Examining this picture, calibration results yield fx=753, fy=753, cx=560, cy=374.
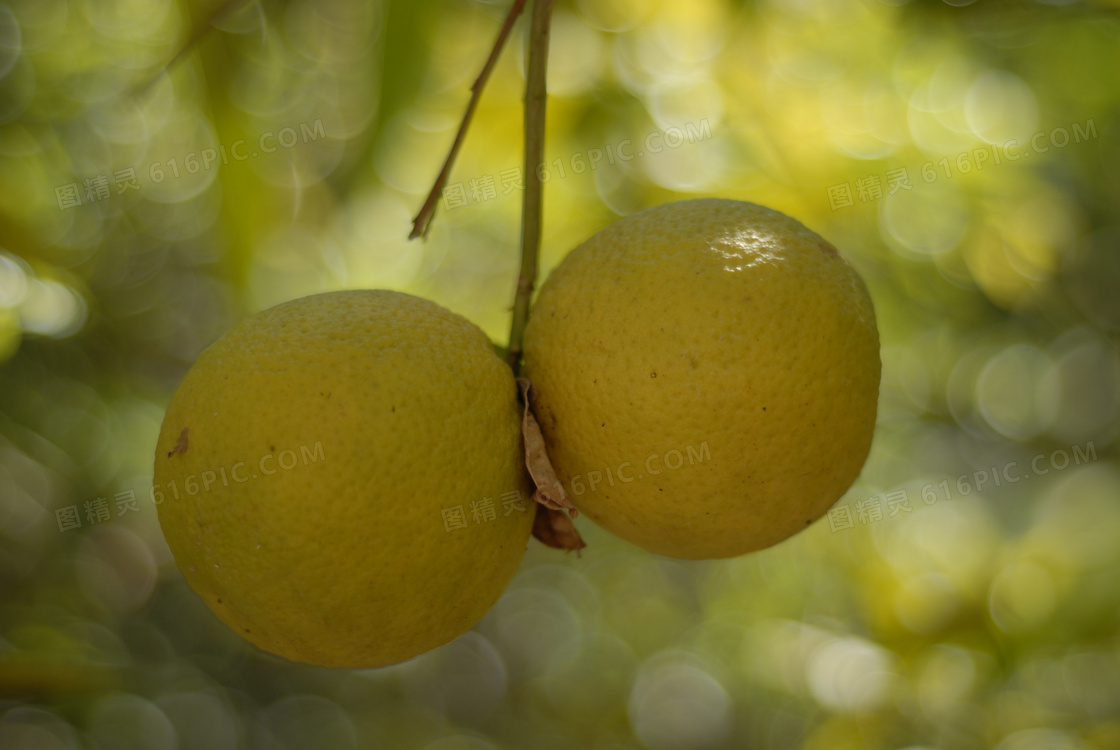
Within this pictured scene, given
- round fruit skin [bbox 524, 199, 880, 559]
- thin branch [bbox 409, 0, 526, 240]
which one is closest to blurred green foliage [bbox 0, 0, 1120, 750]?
thin branch [bbox 409, 0, 526, 240]

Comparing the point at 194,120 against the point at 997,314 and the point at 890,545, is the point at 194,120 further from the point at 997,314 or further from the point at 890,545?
the point at 997,314

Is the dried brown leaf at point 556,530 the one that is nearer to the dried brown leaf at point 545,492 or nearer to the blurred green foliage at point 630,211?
the dried brown leaf at point 545,492

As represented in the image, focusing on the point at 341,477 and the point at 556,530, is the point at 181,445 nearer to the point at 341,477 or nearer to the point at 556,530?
the point at 341,477

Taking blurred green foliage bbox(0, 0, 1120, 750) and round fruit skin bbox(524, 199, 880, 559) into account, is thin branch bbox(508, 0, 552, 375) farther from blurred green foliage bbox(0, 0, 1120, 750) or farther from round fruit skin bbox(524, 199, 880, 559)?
blurred green foliage bbox(0, 0, 1120, 750)

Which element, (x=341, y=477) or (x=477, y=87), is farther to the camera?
(x=477, y=87)

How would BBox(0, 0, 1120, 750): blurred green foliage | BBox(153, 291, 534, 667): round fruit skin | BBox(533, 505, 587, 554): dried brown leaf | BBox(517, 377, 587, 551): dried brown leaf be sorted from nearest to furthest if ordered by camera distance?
1. BBox(153, 291, 534, 667): round fruit skin
2. BBox(517, 377, 587, 551): dried brown leaf
3. BBox(533, 505, 587, 554): dried brown leaf
4. BBox(0, 0, 1120, 750): blurred green foliage

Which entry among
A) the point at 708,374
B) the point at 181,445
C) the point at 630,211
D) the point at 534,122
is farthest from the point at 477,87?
the point at 630,211

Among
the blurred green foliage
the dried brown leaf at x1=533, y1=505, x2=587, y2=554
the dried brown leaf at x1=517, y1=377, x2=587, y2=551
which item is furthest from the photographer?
the blurred green foliage
